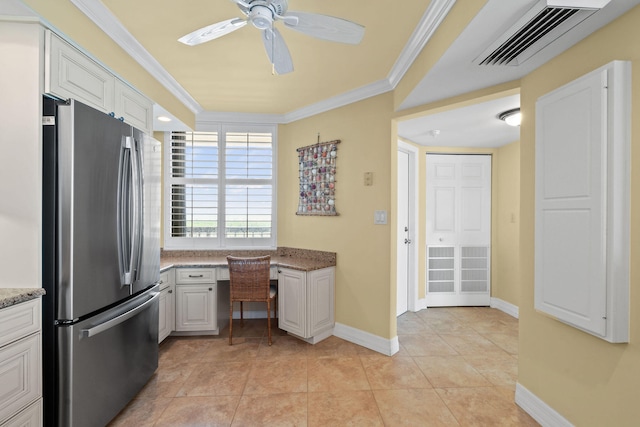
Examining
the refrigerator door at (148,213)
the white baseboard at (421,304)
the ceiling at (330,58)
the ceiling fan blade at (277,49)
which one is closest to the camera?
the ceiling fan blade at (277,49)

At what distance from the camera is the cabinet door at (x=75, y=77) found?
4.84 feet

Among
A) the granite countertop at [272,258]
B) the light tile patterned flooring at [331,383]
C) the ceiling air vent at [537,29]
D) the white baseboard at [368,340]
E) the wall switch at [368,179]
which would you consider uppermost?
the ceiling air vent at [537,29]

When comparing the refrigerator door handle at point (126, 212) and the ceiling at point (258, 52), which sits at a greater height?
the ceiling at point (258, 52)

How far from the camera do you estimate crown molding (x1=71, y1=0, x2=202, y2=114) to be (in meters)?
1.72

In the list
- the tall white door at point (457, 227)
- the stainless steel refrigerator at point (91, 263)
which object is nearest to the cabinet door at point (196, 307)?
the stainless steel refrigerator at point (91, 263)

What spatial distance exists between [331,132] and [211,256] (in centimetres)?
203

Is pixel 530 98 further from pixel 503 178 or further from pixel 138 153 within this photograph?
pixel 138 153

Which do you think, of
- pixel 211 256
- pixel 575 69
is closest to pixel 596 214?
pixel 575 69

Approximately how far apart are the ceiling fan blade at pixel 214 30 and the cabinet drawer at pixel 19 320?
1.48 metres

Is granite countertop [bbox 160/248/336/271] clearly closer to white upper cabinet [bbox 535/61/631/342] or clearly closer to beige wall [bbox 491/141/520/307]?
white upper cabinet [bbox 535/61/631/342]

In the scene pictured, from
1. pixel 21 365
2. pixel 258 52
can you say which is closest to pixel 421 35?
pixel 258 52

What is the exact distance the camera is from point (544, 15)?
1304 millimetres

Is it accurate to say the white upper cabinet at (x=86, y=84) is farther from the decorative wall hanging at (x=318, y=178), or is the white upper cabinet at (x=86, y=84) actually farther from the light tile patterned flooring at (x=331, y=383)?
the light tile patterned flooring at (x=331, y=383)

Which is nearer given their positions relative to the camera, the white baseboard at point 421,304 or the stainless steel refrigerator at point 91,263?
the stainless steel refrigerator at point 91,263
